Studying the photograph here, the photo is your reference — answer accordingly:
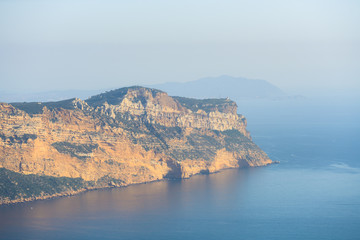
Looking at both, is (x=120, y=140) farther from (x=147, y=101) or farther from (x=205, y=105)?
(x=205, y=105)

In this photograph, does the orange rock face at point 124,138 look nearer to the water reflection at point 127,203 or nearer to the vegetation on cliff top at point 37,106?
the vegetation on cliff top at point 37,106

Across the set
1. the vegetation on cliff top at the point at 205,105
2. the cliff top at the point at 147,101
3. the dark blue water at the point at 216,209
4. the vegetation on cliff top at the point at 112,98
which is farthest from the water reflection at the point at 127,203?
the vegetation on cliff top at the point at 205,105

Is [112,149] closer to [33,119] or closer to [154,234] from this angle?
[33,119]

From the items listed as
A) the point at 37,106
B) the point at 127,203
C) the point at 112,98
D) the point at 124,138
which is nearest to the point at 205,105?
the point at 112,98

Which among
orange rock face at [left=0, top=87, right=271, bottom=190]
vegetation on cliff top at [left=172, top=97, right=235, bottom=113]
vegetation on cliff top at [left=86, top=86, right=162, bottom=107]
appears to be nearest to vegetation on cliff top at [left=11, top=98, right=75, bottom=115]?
orange rock face at [left=0, top=87, right=271, bottom=190]

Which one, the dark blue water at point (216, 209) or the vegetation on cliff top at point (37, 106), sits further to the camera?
the vegetation on cliff top at point (37, 106)

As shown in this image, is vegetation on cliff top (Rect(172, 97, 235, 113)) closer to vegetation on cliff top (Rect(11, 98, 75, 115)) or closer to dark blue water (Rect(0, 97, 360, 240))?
dark blue water (Rect(0, 97, 360, 240))
